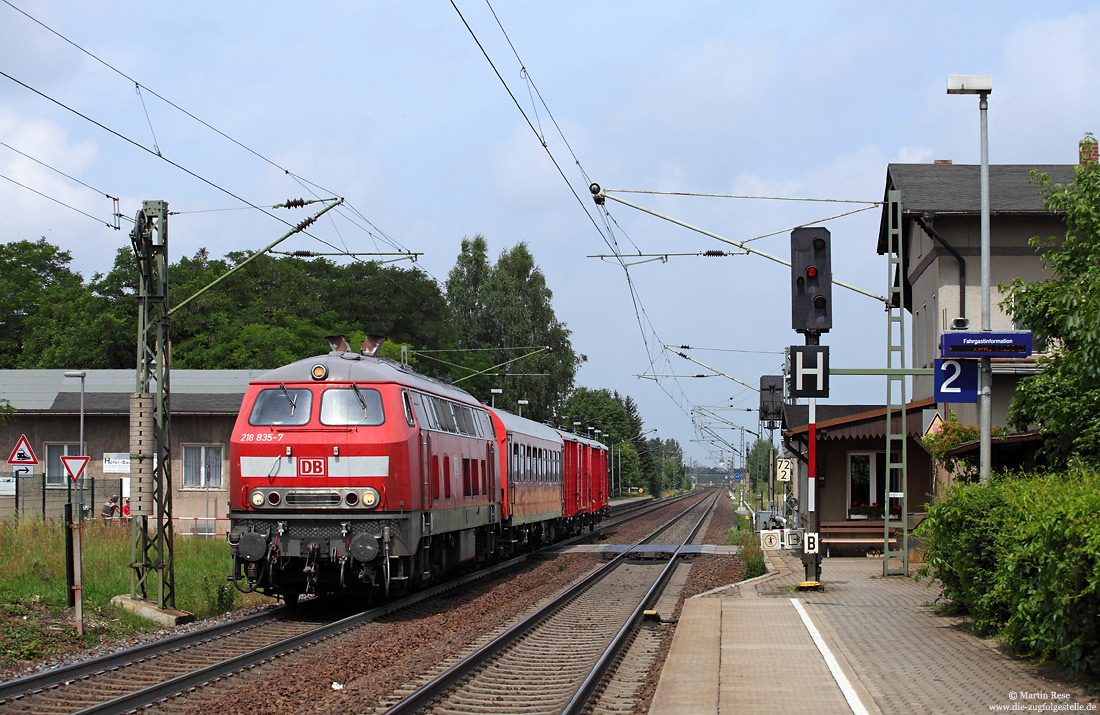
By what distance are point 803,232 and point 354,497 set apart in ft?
23.0

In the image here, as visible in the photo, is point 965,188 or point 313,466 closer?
point 313,466

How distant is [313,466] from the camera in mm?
13781

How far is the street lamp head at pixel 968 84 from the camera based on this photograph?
14.2 m

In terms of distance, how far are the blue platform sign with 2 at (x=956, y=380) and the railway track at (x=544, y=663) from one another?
5109 mm

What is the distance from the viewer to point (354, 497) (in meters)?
13.7

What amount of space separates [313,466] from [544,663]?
4.39 metres

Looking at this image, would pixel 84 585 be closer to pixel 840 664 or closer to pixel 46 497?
pixel 840 664

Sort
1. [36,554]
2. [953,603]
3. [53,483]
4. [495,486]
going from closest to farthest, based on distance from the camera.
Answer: [953,603] → [36,554] → [495,486] → [53,483]

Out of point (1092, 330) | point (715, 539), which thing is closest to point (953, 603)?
Result: point (1092, 330)

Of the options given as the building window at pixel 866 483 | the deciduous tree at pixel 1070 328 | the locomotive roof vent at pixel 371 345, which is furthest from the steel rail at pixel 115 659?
the building window at pixel 866 483

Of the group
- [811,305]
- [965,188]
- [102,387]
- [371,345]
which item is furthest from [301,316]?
Answer: [811,305]

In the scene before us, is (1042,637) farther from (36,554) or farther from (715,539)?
(715,539)

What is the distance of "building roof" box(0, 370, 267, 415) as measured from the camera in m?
35.1

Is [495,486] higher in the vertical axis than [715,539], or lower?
higher
